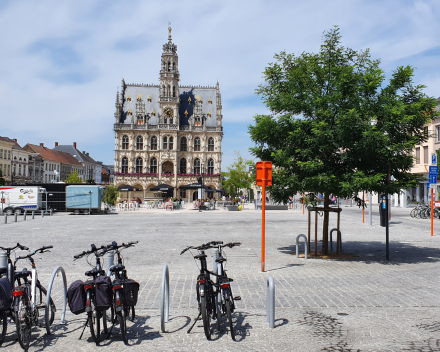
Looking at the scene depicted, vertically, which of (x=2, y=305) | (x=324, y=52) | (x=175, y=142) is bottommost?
(x=2, y=305)

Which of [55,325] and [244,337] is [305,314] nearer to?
[244,337]

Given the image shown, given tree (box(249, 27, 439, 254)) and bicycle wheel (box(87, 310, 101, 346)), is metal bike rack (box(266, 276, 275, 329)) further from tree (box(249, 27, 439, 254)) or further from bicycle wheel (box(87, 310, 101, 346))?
tree (box(249, 27, 439, 254))

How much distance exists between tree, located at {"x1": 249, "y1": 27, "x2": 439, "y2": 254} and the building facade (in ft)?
216

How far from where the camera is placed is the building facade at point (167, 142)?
7775 cm

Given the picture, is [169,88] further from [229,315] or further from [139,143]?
[229,315]

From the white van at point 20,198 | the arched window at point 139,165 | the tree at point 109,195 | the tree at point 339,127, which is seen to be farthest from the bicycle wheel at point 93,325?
the arched window at point 139,165

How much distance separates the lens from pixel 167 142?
258 feet

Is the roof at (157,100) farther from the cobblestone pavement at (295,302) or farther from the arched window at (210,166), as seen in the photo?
the cobblestone pavement at (295,302)

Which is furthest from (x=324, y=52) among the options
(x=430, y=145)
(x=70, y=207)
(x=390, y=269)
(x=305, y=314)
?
(x=430, y=145)

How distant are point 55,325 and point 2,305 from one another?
1.25m

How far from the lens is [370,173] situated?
10672 mm

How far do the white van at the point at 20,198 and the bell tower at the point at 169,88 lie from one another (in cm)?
4635

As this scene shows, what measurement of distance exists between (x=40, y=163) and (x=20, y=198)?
228 ft

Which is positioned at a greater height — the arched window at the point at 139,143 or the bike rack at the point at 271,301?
the arched window at the point at 139,143
